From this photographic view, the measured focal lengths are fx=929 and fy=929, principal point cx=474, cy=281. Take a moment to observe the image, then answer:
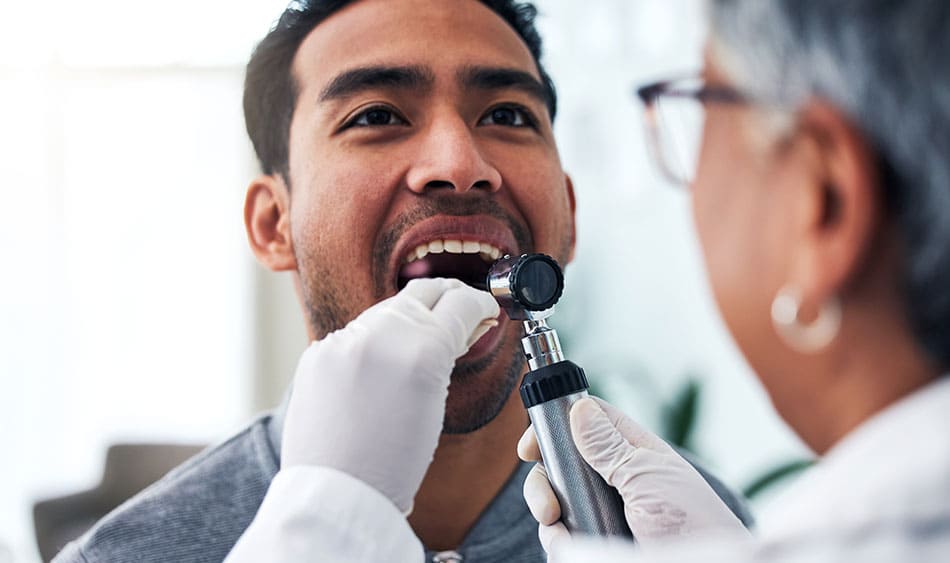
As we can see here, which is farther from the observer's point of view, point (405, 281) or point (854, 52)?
point (405, 281)

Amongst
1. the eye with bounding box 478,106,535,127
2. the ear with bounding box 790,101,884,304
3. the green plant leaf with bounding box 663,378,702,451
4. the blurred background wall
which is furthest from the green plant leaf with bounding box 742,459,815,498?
the ear with bounding box 790,101,884,304

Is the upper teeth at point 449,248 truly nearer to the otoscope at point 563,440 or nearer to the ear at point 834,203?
the otoscope at point 563,440

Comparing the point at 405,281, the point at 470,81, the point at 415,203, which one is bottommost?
the point at 405,281

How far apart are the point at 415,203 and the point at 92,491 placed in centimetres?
193

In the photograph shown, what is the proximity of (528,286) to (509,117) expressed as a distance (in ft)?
1.55

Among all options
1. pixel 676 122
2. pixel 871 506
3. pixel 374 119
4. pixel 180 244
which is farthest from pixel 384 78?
pixel 180 244

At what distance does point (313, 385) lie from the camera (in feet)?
3.32

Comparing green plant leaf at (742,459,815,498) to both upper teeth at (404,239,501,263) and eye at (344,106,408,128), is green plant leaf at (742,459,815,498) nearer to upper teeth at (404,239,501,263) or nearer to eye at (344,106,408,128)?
upper teeth at (404,239,501,263)

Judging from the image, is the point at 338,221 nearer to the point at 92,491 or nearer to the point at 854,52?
the point at 854,52

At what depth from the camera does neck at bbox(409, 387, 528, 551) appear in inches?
58.1

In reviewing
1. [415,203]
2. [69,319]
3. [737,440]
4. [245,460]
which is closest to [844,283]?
[415,203]

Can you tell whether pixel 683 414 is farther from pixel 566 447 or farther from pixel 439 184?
pixel 566 447

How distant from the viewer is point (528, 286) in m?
1.11

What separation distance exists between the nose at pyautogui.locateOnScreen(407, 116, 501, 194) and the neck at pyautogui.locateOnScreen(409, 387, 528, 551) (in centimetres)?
38
